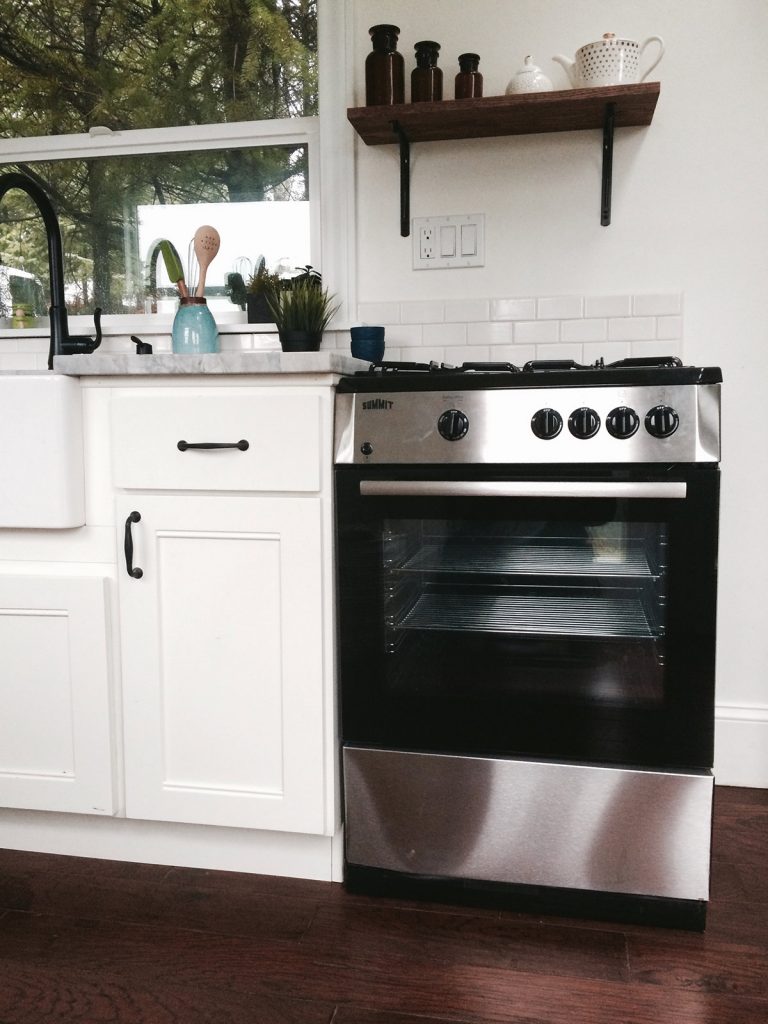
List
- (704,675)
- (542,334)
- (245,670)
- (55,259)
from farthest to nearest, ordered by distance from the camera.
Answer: (542,334) → (55,259) → (245,670) → (704,675)

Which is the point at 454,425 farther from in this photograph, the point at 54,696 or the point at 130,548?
the point at 54,696

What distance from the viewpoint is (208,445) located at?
5.12ft

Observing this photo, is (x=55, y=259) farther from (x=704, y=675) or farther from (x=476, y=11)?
(x=704, y=675)

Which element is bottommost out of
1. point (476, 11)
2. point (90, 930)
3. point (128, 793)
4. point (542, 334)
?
point (90, 930)

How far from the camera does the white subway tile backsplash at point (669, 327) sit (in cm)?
203

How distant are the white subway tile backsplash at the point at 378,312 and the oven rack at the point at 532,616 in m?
0.90

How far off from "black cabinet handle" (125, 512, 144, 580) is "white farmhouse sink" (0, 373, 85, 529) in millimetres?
115

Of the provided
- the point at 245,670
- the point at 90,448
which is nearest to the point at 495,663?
the point at 245,670

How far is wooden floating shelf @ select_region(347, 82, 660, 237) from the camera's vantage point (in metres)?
1.84

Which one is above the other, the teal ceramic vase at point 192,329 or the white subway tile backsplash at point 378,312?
→ the white subway tile backsplash at point 378,312

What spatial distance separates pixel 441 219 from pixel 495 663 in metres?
1.19

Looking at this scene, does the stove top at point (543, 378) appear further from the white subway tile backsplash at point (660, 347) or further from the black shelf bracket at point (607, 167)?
the black shelf bracket at point (607, 167)

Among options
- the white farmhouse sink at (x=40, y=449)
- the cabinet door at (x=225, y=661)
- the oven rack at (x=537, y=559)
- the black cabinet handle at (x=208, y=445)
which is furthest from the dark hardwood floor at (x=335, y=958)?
the black cabinet handle at (x=208, y=445)

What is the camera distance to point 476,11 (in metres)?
2.06
